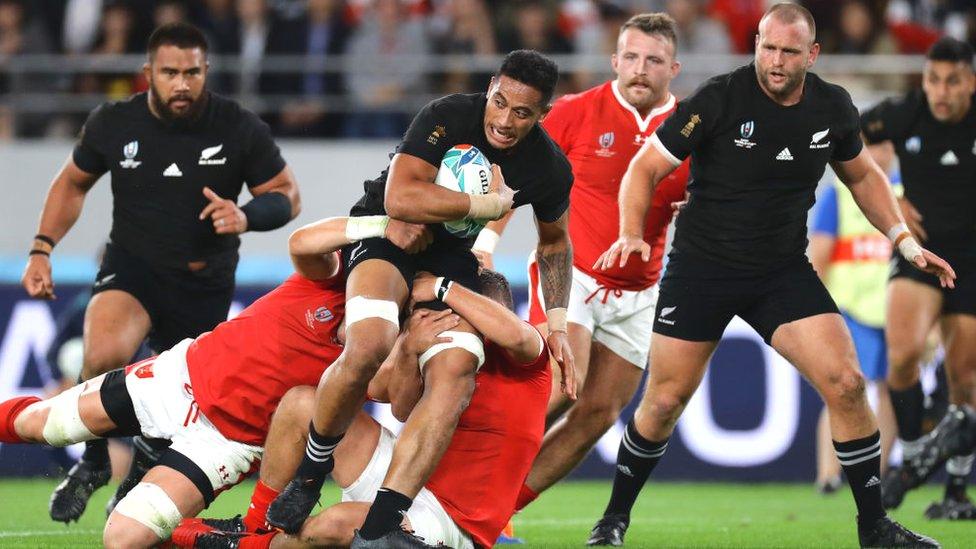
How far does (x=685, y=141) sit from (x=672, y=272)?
72 cm

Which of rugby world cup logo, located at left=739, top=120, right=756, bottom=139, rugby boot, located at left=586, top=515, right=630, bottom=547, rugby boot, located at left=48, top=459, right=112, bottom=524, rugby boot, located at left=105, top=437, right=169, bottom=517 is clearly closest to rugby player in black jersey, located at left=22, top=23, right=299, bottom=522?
rugby boot, located at left=105, top=437, right=169, bottom=517

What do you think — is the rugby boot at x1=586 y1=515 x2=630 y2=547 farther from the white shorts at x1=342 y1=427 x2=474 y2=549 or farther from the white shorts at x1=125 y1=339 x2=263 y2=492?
the white shorts at x1=125 y1=339 x2=263 y2=492

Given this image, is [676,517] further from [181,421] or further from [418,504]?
[181,421]

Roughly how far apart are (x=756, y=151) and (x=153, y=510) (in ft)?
10.6

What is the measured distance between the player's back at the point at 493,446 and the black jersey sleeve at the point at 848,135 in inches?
71.9

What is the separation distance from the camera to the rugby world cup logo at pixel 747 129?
7.27 metres

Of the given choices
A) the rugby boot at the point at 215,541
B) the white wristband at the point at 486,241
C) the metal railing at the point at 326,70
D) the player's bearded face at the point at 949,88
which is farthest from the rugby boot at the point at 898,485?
the metal railing at the point at 326,70

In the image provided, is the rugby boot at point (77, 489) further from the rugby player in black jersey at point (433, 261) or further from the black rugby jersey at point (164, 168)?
the rugby player in black jersey at point (433, 261)

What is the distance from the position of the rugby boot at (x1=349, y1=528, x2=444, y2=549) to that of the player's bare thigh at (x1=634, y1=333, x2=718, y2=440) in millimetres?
1947

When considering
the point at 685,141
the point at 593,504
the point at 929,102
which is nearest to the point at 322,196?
the point at 593,504

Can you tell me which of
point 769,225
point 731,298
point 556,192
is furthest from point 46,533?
point 769,225

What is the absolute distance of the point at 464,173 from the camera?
6660 millimetres

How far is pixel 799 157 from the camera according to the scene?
7281 mm

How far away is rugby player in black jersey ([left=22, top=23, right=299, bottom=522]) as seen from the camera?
8.55 m
